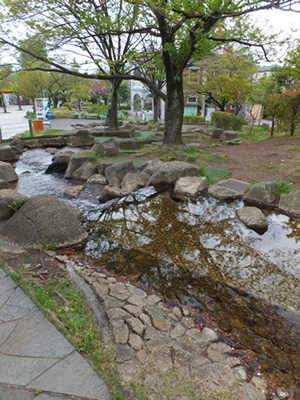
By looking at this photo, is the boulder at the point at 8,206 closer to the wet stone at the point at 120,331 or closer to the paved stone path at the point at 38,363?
the paved stone path at the point at 38,363

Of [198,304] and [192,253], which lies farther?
[192,253]

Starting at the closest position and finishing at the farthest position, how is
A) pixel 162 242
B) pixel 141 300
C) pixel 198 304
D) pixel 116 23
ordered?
1. pixel 141 300
2. pixel 198 304
3. pixel 162 242
4. pixel 116 23

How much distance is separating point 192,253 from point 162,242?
60cm

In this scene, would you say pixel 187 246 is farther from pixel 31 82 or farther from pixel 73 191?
pixel 31 82

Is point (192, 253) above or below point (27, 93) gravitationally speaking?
below

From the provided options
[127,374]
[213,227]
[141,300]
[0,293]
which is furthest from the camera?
[213,227]

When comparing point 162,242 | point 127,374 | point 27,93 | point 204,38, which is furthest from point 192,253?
point 27,93

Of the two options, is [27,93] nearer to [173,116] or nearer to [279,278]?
[173,116]

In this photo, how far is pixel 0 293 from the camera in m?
2.83

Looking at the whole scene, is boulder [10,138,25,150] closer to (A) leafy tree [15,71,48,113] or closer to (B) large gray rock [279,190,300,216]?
(B) large gray rock [279,190,300,216]

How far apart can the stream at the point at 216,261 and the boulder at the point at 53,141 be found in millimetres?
8427

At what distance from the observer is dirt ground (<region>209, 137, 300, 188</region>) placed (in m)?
7.63

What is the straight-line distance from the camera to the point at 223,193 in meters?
6.79

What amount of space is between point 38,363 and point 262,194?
583 centimetres
